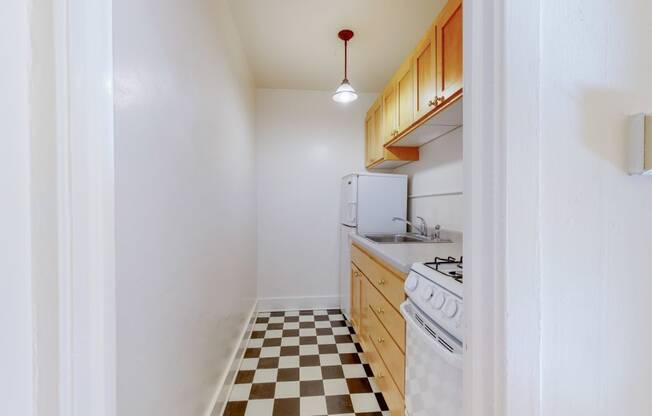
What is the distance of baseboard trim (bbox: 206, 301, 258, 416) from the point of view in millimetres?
1437

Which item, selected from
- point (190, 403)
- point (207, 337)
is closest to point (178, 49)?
point (207, 337)

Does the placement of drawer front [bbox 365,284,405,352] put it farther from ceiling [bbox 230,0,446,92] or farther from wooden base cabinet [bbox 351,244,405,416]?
ceiling [bbox 230,0,446,92]

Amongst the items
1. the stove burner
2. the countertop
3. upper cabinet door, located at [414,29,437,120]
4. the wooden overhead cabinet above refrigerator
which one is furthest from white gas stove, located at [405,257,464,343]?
upper cabinet door, located at [414,29,437,120]

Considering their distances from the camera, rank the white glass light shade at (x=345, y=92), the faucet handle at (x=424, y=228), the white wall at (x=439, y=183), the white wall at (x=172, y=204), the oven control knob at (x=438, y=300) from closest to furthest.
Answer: the white wall at (x=172, y=204) < the oven control knob at (x=438, y=300) < the white wall at (x=439, y=183) < the white glass light shade at (x=345, y=92) < the faucet handle at (x=424, y=228)

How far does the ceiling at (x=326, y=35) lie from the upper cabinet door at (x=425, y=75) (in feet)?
1.27

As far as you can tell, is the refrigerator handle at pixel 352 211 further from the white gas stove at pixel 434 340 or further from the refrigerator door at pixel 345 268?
the white gas stove at pixel 434 340

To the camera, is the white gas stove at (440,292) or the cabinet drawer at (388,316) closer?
the white gas stove at (440,292)

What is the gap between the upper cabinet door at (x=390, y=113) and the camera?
2193 mm

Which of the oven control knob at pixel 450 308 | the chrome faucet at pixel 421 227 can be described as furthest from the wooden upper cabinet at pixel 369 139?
the oven control knob at pixel 450 308

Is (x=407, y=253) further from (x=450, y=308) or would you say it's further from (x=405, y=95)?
(x=405, y=95)

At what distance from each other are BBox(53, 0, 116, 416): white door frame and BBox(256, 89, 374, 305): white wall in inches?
105

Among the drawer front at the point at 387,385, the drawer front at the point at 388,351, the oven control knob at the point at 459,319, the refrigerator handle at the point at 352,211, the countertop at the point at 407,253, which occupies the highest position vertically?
the refrigerator handle at the point at 352,211

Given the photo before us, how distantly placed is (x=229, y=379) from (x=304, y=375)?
487mm

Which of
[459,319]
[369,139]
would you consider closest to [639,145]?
[459,319]
